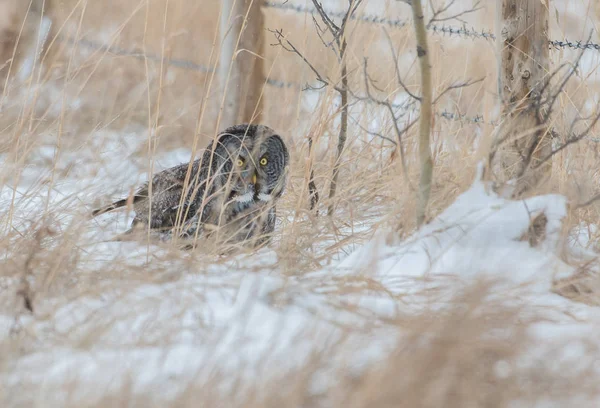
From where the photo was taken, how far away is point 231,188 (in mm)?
3350

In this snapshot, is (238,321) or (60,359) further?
(238,321)

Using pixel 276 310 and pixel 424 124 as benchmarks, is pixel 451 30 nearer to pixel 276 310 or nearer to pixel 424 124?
pixel 424 124

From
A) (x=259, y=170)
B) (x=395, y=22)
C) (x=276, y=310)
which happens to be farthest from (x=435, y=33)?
(x=276, y=310)

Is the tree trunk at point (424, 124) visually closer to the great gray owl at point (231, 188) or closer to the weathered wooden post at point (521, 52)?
the weathered wooden post at point (521, 52)

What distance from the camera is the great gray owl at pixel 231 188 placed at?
340cm

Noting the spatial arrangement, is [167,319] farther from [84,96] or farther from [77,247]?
[84,96]

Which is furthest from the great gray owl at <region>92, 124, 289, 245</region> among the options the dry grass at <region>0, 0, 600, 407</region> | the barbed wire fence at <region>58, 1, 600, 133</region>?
the barbed wire fence at <region>58, 1, 600, 133</region>

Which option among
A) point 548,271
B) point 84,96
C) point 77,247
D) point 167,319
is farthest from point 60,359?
point 84,96

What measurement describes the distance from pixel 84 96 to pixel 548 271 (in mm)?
4587

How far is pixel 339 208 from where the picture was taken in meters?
3.57

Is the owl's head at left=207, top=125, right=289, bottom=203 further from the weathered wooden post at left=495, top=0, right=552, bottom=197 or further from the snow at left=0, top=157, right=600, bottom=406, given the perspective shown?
the weathered wooden post at left=495, top=0, right=552, bottom=197

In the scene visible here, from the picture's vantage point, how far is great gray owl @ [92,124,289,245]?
340 cm

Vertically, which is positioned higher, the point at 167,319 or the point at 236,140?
the point at 236,140

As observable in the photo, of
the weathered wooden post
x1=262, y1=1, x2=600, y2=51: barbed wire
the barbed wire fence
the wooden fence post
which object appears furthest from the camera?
the wooden fence post
